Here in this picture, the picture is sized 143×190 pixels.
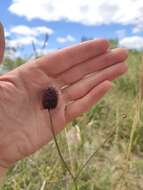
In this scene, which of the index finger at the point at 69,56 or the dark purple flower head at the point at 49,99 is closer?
the dark purple flower head at the point at 49,99

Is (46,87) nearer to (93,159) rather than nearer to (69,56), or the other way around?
(69,56)

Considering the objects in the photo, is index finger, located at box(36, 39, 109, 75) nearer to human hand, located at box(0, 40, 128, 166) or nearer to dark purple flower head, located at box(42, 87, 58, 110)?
human hand, located at box(0, 40, 128, 166)

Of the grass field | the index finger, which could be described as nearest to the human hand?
the index finger

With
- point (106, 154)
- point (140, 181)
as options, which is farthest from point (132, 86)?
point (140, 181)

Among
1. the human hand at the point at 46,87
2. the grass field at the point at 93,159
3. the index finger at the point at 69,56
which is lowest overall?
the grass field at the point at 93,159

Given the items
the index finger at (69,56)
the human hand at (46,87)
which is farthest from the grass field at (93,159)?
the index finger at (69,56)

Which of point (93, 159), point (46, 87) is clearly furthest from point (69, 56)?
point (93, 159)

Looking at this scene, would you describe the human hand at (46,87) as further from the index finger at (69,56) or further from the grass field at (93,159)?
the grass field at (93,159)
